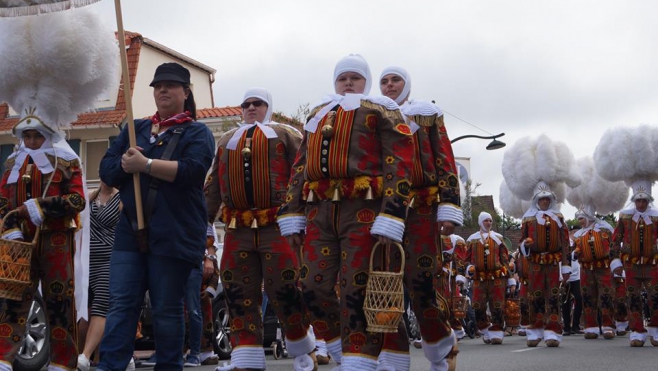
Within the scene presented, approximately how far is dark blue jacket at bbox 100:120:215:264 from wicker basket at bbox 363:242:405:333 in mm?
1117

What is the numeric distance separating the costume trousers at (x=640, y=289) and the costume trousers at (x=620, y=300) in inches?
93.5

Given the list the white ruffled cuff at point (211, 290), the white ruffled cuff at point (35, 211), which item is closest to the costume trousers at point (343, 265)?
the white ruffled cuff at point (35, 211)

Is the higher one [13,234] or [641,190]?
[641,190]

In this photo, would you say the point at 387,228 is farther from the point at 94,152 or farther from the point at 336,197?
the point at 94,152

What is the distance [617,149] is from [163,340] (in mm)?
12592

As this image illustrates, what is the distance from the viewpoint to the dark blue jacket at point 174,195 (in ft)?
21.5

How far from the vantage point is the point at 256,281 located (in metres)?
8.46

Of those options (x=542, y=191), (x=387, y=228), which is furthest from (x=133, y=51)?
(x=387, y=228)

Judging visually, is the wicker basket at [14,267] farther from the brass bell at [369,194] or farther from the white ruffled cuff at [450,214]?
the white ruffled cuff at [450,214]

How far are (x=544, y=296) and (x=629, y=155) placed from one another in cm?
341

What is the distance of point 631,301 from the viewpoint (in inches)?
634

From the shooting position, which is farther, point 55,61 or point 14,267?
point 55,61

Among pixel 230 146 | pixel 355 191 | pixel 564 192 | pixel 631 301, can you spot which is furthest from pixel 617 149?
pixel 355 191

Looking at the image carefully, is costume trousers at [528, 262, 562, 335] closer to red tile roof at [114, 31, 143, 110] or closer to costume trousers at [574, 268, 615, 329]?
costume trousers at [574, 268, 615, 329]
